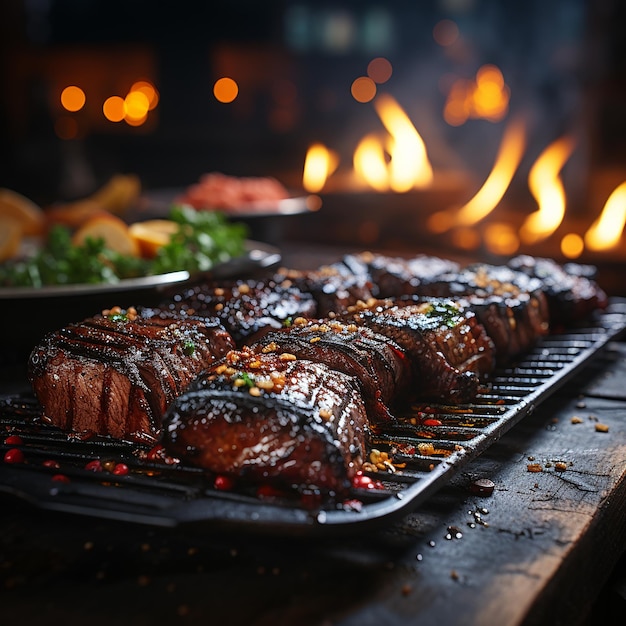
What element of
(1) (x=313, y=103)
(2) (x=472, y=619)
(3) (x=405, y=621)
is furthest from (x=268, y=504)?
(1) (x=313, y=103)

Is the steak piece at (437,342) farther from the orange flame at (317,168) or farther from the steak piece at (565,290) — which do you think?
the orange flame at (317,168)

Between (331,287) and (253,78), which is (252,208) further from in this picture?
(253,78)

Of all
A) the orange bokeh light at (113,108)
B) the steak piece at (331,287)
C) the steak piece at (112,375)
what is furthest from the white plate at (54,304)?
the orange bokeh light at (113,108)

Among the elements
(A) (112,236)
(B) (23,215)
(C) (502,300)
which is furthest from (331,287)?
(B) (23,215)

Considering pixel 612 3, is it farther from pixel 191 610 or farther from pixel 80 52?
pixel 80 52

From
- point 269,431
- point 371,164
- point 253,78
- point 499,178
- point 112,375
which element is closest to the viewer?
point 269,431

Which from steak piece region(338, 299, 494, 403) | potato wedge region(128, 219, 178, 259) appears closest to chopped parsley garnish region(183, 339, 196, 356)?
steak piece region(338, 299, 494, 403)

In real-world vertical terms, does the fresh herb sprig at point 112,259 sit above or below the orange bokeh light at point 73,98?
below
